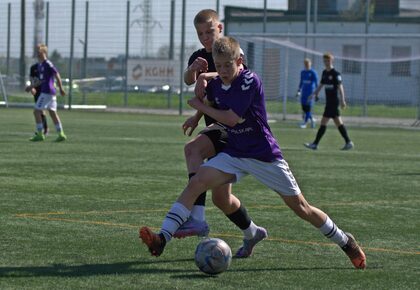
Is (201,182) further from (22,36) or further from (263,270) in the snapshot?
(22,36)

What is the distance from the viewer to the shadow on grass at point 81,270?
7.15m

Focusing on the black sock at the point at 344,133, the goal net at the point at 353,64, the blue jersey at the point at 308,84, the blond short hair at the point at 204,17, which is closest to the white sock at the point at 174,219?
the blond short hair at the point at 204,17

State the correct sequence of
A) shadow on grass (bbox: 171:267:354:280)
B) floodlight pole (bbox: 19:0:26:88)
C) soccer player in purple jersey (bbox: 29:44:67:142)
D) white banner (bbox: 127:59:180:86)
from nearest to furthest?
shadow on grass (bbox: 171:267:354:280), soccer player in purple jersey (bbox: 29:44:67:142), white banner (bbox: 127:59:180:86), floodlight pole (bbox: 19:0:26:88)

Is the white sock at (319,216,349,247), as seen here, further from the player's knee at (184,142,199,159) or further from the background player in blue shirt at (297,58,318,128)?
the background player in blue shirt at (297,58,318,128)

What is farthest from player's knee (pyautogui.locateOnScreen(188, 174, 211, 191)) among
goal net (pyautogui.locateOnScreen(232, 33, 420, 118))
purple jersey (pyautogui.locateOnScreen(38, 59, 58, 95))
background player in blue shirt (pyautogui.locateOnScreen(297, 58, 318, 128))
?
goal net (pyautogui.locateOnScreen(232, 33, 420, 118))

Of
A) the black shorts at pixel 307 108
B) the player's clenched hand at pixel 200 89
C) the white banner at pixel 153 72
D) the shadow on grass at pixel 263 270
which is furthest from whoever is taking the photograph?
the white banner at pixel 153 72

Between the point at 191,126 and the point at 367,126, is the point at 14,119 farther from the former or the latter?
the point at 191,126

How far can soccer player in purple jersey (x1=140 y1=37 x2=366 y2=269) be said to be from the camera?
7453 mm

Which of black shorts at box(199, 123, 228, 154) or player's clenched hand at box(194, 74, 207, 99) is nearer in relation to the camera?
player's clenched hand at box(194, 74, 207, 99)

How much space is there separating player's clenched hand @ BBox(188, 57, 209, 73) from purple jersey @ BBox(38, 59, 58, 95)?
49.4ft

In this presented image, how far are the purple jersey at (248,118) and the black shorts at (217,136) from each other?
62cm

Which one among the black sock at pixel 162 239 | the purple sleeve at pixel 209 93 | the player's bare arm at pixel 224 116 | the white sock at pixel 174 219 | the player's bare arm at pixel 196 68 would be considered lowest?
the black sock at pixel 162 239

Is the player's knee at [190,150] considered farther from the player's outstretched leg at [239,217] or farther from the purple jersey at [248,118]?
the purple jersey at [248,118]

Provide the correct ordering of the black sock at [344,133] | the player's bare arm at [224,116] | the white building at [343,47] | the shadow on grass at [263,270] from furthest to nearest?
the white building at [343,47], the black sock at [344,133], the player's bare arm at [224,116], the shadow on grass at [263,270]
